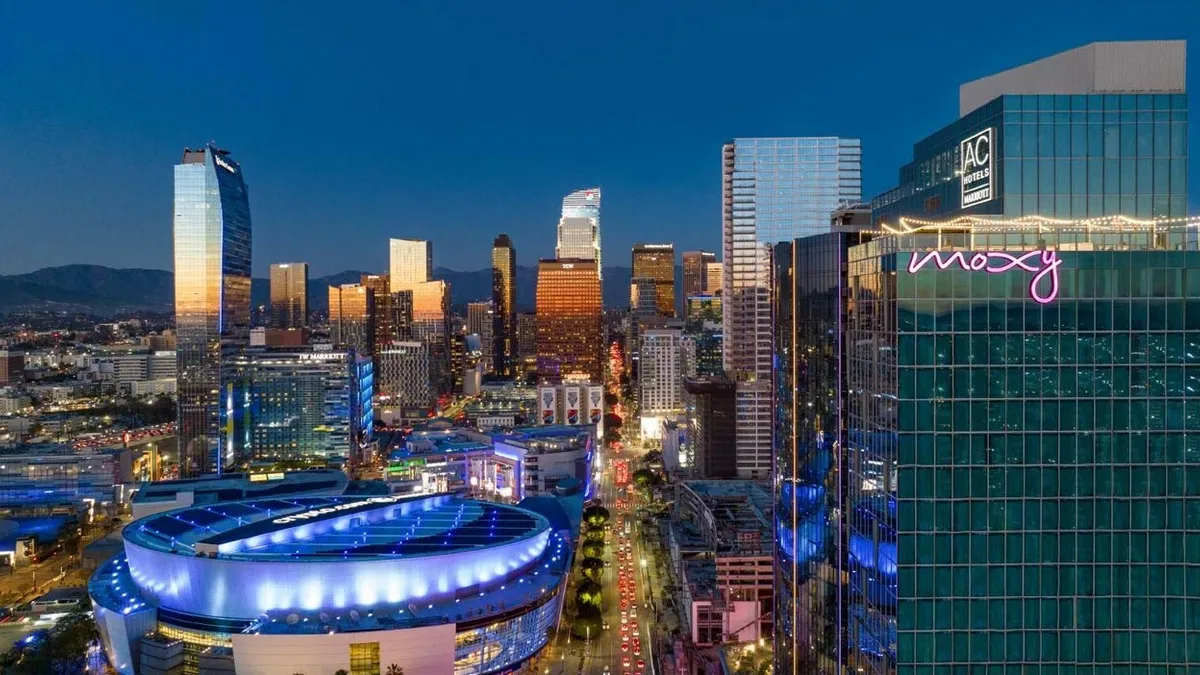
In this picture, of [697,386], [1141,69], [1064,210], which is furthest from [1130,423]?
[697,386]

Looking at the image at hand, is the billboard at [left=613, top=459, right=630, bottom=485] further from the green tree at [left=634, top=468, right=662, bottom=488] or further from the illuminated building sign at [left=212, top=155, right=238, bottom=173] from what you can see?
the illuminated building sign at [left=212, top=155, right=238, bottom=173]

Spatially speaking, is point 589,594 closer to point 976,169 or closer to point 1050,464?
point 1050,464

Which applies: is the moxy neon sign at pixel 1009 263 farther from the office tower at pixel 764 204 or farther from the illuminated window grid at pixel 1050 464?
the office tower at pixel 764 204

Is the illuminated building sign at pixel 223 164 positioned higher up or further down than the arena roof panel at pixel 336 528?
higher up

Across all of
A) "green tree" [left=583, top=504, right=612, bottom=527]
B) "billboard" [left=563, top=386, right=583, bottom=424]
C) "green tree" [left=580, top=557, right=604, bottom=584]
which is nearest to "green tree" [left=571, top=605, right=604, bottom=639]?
"green tree" [left=580, top=557, right=604, bottom=584]

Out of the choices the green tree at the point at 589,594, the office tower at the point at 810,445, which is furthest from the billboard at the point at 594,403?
the office tower at the point at 810,445

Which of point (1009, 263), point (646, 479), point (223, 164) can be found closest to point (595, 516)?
point (646, 479)
